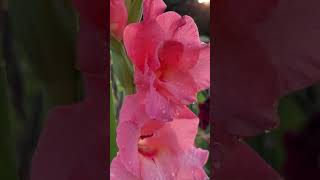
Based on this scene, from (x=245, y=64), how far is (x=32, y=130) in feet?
0.87

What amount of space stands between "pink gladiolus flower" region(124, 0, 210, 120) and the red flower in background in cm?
4

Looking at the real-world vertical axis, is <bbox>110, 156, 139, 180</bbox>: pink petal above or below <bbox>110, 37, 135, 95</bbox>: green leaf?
below

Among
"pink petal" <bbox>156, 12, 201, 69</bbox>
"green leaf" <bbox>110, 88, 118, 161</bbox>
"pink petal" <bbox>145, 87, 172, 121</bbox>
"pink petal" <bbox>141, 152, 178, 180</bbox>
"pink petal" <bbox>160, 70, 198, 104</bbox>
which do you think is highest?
"pink petal" <bbox>156, 12, 201, 69</bbox>

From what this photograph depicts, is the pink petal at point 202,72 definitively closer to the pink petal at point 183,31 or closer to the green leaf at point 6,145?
the pink petal at point 183,31

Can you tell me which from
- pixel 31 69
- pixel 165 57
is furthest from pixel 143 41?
pixel 31 69

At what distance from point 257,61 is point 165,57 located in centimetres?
11

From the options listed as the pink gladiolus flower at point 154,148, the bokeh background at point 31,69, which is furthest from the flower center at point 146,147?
the bokeh background at point 31,69

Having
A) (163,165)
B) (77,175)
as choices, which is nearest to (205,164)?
(163,165)

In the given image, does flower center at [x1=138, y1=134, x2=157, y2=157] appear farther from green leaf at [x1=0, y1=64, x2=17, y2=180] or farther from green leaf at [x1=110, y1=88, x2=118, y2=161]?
green leaf at [x1=0, y1=64, x2=17, y2=180]

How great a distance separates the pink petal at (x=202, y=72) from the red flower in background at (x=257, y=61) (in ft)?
0.11

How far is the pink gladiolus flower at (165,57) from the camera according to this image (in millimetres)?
709

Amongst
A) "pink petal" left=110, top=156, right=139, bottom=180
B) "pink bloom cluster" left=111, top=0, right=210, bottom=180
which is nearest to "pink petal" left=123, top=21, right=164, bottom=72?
"pink bloom cluster" left=111, top=0, right=210, bottom=180

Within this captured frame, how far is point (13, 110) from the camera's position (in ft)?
2.30

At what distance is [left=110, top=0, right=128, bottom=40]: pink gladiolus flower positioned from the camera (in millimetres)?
712
